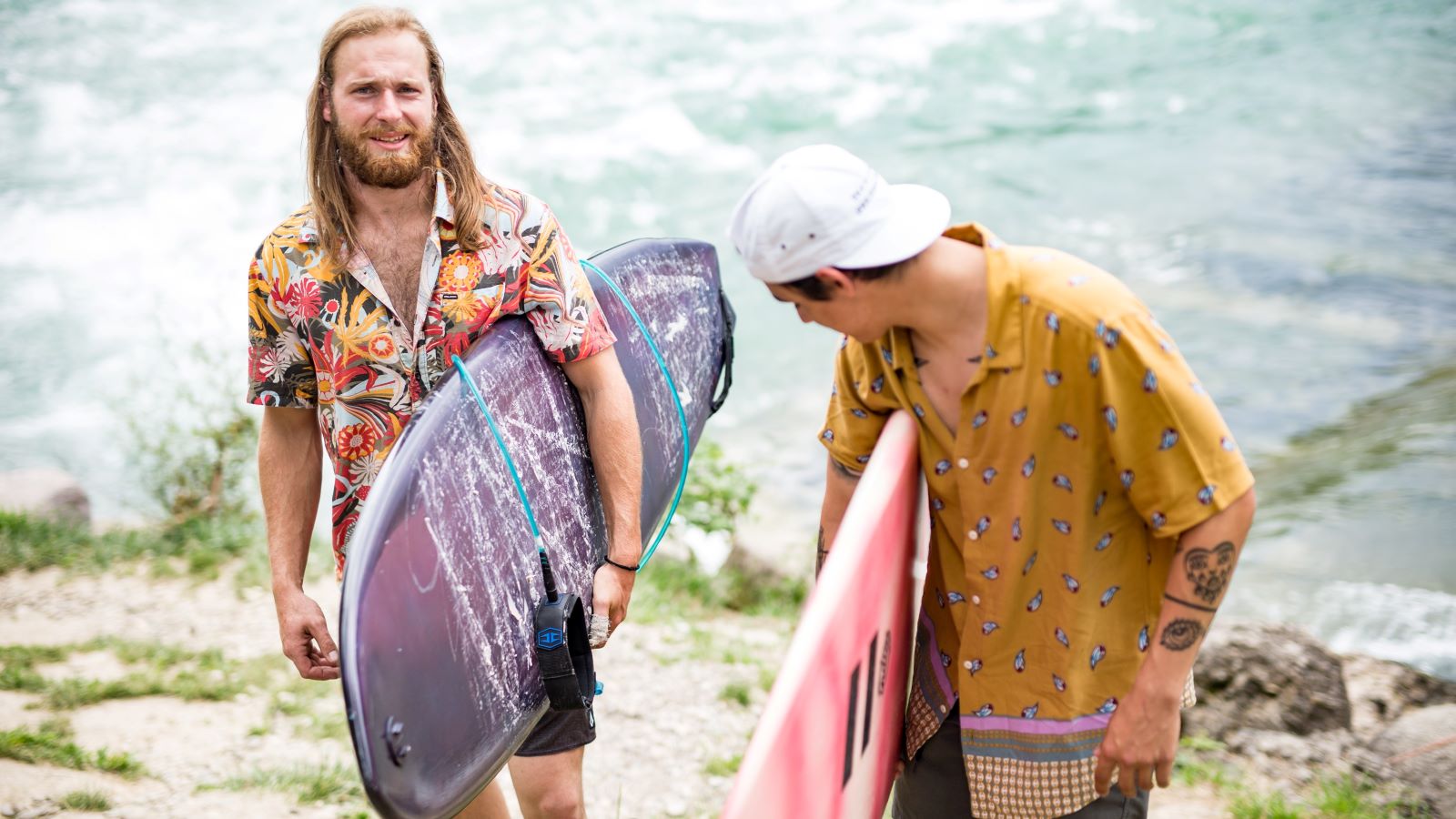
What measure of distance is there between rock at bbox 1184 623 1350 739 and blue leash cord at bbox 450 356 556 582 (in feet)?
7.15

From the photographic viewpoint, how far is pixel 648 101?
11.4 meters

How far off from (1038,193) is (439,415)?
8.24 m

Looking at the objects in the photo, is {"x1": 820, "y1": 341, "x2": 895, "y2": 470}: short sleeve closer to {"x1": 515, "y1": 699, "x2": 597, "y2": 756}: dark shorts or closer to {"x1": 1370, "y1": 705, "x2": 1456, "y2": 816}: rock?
{"x1": 515, "y1": 699, "x2": 597, "y2": 756}: dark shorts

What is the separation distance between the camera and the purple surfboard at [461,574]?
204cm

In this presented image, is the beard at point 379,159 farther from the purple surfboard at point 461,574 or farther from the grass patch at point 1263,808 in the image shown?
the grass patch at point 1263,808

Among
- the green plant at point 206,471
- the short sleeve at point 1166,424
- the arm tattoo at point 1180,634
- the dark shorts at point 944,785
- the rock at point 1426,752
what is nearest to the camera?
the short sleeve at point 1166,424

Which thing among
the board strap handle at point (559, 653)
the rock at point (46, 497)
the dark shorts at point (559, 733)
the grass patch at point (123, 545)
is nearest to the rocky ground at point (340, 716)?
the grass patch at point (123, 545)

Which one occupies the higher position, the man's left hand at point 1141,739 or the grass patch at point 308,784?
the man's left hand at point 1141,739

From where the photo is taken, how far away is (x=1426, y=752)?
336cm

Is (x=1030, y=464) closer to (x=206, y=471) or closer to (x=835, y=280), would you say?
(x=835, y=280)

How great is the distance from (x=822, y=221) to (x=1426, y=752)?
8.40ft

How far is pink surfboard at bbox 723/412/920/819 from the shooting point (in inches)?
64.0

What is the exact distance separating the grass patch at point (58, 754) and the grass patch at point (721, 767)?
4.76 feet

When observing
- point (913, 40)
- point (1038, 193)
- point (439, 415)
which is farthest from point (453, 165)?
point (913, 40)
